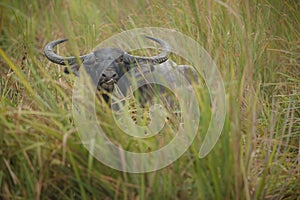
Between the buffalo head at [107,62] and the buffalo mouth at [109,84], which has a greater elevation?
the buffalo head at [107,62]

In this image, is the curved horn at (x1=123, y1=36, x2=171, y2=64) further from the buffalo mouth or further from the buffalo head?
the buffalo mouth

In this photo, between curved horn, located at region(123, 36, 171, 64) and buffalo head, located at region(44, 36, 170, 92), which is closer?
buffalo head, located at region(44, 36, 170, 92)

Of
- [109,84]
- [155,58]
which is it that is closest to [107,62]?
[109,84]

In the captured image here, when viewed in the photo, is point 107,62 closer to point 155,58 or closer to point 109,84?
point 109,84

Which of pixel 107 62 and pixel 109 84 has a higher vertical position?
pixel 107 62

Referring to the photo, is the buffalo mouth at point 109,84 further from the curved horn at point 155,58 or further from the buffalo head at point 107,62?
the curved horn at point 155,58

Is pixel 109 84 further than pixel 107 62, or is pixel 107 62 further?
pixel 107 62

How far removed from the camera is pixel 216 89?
262cm

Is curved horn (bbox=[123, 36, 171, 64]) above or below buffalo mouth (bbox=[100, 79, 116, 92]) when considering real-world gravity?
above

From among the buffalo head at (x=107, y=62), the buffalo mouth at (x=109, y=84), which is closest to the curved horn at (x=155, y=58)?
the buffalo head at (x=107, y=62)

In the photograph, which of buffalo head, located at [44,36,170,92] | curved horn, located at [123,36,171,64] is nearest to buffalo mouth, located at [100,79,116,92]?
buffalo head, located at [44,36,170,92]

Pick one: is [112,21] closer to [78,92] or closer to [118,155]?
[78,92]

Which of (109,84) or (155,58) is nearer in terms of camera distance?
(109,84)

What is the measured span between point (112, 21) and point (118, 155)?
2911 millimetres
